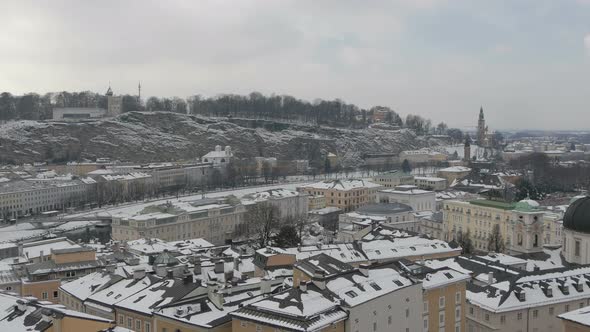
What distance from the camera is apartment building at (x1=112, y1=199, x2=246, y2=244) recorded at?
64.5 m

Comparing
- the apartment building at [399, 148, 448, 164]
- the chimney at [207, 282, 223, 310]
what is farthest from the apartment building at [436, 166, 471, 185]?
the chimney at [207, 282, 223, 310]

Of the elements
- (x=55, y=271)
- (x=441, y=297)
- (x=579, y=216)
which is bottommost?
(x=55, y=271)

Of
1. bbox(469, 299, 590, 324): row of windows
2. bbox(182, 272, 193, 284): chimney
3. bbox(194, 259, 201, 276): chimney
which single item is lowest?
Result: bbox(469, 299, 590, 324): row of windows

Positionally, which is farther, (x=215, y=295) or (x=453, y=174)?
(x=453, y=174)

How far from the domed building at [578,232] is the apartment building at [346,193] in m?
45.9

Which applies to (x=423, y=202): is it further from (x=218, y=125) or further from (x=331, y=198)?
(x=218, y=125)

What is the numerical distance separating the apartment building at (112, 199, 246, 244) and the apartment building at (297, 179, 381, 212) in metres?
20.0

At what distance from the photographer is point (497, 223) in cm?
6281

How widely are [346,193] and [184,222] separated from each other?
1186 inches

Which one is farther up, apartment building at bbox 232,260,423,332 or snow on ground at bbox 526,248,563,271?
apartment building at bbox 232,260,423,332

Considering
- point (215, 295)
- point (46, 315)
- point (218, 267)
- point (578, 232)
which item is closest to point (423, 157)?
point (578, 232)

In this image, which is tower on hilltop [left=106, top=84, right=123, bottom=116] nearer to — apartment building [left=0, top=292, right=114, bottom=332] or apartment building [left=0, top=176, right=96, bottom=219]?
apartment building [left=0, top=176, right=96, bottom=219]

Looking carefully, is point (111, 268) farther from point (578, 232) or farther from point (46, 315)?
point (578, 232)

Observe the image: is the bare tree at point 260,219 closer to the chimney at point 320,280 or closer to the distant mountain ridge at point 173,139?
the chimney at point 320,280
